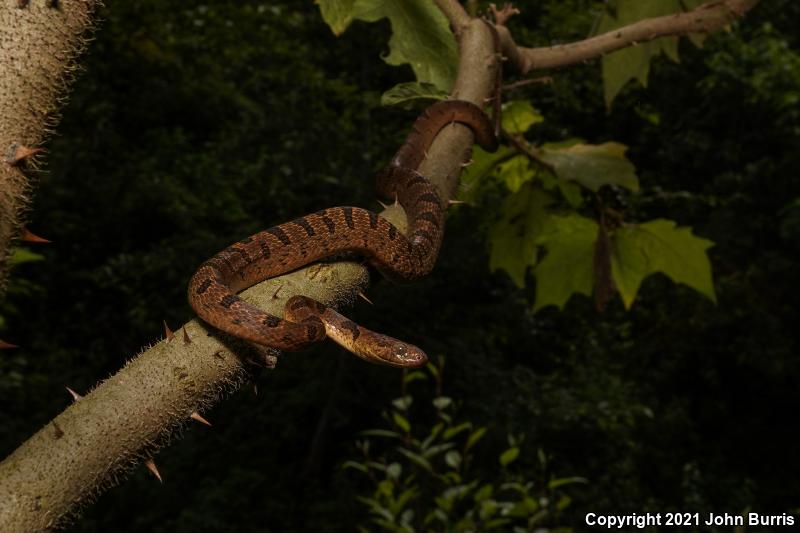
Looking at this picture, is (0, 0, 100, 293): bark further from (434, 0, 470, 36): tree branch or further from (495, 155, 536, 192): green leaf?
(495, 155, 536, 192): green leaf

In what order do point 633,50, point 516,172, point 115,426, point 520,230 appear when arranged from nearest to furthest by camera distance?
point 115,426 → point 633,50 → point 520,230 → point 516,172

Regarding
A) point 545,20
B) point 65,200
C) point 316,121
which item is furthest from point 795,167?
point 65,200

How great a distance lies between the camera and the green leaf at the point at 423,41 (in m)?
2.97

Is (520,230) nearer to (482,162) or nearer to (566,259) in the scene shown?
(566,259)

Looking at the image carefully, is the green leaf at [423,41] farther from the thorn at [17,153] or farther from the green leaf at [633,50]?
the thorn at [17,153]

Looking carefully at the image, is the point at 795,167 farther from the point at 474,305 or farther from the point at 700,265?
the point at 700,265

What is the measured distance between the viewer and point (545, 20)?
56.9ft

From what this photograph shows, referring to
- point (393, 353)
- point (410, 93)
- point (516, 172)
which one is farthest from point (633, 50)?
point (393, 353)

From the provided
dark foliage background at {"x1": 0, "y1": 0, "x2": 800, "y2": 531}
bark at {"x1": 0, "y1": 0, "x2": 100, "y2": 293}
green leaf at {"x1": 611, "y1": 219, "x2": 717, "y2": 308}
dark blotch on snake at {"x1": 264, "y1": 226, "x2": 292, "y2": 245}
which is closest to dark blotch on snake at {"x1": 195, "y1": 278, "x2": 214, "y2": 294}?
dark blotch on snake at {"x1": 264, "y1": 226, "x2": 292, "y2": 245}

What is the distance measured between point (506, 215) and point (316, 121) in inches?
323

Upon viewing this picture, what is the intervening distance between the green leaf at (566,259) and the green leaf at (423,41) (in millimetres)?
1107

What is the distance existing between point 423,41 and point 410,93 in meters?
0.28

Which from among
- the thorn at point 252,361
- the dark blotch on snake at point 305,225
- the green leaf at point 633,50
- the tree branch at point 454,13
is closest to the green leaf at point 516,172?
the green leaf at point 633,50

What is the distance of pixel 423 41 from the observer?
3055 millimetres
